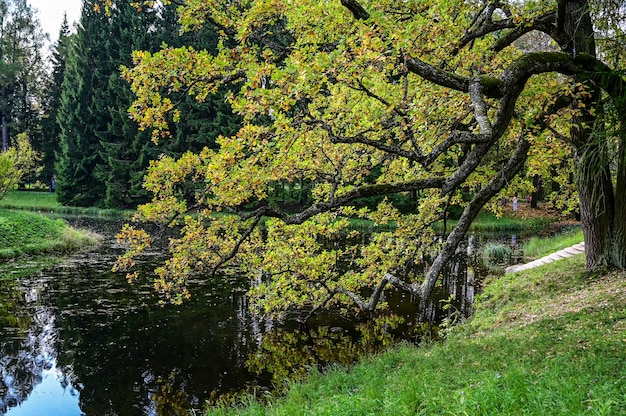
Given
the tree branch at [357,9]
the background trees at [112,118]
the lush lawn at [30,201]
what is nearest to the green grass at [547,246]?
the tree branch at [357,9]

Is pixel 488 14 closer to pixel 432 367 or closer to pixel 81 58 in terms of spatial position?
pixel 432 367

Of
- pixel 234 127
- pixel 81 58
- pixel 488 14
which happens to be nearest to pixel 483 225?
pixel 234 127

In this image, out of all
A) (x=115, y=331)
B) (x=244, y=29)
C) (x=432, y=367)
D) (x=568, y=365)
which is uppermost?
(x=244, y=29)

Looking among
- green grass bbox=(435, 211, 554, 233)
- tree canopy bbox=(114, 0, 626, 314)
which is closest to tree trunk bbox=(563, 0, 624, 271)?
tree canopy bbox=(114, 0, 626, 314)

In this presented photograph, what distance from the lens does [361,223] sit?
32.1m

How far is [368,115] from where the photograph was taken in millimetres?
8586

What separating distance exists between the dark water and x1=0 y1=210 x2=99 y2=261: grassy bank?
5.46 m

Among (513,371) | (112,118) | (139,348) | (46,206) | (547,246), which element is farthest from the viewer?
(112,118)

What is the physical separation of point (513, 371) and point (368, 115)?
518cm

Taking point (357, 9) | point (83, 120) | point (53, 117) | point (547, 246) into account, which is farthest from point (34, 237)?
point (53, 117)

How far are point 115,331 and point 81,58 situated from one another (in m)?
38.8

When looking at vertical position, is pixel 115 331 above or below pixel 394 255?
below

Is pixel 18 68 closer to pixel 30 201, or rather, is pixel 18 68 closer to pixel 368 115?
pixel 30 201

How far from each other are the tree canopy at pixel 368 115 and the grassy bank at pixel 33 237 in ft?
47.5
